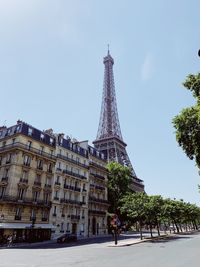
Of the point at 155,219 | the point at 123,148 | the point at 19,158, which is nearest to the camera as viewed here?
the point at 19,158

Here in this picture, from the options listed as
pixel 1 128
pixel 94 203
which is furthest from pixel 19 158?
pixel 94 203

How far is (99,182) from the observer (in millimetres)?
63875

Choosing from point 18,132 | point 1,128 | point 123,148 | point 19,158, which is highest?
point 123,148

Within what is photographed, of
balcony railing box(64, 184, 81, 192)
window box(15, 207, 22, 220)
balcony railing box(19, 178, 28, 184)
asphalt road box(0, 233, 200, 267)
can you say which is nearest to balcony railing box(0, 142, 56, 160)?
balcony railing box(19, 178, 28, 184)

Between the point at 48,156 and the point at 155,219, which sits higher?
the point at 48,156

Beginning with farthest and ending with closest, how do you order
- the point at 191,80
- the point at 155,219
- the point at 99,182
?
the point at 99,182, the point at 155,219, the point at 191,80

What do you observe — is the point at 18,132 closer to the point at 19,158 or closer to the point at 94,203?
the point at 19,158

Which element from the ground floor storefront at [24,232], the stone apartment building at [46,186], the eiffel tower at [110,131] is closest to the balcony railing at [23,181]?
the stone apartment building at [46,186]

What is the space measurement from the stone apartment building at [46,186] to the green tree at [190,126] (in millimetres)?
26343

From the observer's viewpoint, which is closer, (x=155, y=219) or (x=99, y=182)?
(x=155, y=219)

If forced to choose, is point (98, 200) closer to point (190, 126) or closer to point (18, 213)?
point (18, 213)

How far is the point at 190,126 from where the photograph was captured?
830 inches

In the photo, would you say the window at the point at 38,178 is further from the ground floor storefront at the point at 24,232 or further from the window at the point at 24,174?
the ground floor storefront at the point at 24,232

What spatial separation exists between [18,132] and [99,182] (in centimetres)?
2707
